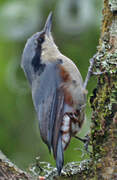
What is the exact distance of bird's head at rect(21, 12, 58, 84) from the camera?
418 centimetres

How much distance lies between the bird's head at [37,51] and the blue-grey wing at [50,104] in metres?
0.11

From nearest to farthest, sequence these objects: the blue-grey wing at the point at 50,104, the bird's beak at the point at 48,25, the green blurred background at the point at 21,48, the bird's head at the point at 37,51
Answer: the blue-grey wing at the point at 50,104
the bird's head at the point at 37,51
the bird's beak at the point at 48,25
the green blurred background at the point at 21,48

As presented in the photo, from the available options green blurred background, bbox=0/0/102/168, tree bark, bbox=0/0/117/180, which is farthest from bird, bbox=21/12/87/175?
tree bark, bbox=0/0/117/180

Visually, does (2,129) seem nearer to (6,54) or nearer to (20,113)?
(20,113)

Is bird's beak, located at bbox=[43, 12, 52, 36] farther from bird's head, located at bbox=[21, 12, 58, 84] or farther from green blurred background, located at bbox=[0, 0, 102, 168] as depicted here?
green blurred background, located at bbox=[0, 0, 102, 168]

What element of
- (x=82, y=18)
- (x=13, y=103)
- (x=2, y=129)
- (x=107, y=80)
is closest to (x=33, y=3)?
(x=82, y=18)

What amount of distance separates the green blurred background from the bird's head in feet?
1.05

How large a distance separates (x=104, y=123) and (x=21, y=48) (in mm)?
2174

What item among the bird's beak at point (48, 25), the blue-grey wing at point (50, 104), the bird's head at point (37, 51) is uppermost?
the bird's beak at point (48, 25)

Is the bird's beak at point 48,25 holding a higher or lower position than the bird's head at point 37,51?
higher

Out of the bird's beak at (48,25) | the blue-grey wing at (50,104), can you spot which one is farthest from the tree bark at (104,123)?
the bird's beak at (48,25)

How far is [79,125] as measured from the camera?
3.98 metres

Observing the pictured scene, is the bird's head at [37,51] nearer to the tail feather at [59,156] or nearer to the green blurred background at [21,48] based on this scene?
the green blurred background at [21,48]

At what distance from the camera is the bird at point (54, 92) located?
382 cm
